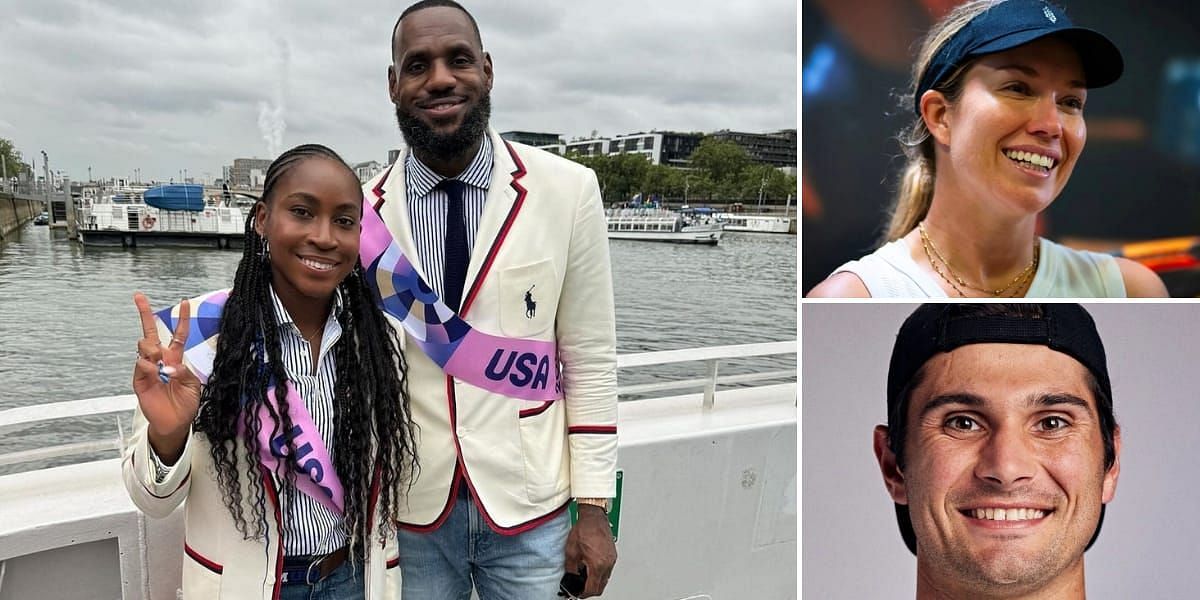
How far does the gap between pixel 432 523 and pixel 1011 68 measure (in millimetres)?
1295

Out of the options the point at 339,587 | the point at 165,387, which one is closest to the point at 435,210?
the point at 165,387

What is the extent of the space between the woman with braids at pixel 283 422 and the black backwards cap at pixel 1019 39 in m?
1.08

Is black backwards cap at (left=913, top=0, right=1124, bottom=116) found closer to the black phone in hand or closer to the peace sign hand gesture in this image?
the black phone in hand

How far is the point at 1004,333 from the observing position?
63.6 inches

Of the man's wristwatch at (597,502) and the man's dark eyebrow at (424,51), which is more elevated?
the man's dark eyebrow at (424,51)

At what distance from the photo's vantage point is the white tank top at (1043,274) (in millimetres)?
1602

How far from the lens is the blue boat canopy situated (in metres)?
32.2

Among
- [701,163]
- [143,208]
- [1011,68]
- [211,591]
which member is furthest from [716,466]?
[143,208]

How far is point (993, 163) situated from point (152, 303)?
17002mm

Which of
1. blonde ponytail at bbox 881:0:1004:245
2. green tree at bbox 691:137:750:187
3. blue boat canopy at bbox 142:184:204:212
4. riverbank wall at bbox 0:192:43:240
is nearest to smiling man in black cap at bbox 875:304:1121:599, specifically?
blonde ponytail at bbox 881:0:1004:245

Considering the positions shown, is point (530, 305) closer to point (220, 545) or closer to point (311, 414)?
point (311, 414)

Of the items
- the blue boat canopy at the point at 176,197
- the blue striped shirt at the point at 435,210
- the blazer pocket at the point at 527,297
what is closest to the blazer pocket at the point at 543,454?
the blazer pocket at the point at 527,297

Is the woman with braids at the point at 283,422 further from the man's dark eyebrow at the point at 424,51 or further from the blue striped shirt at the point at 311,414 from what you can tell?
the man's dark eyebrow at the point at 424,51

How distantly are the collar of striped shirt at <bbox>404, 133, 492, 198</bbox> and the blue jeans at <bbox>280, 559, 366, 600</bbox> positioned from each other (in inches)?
24.6
